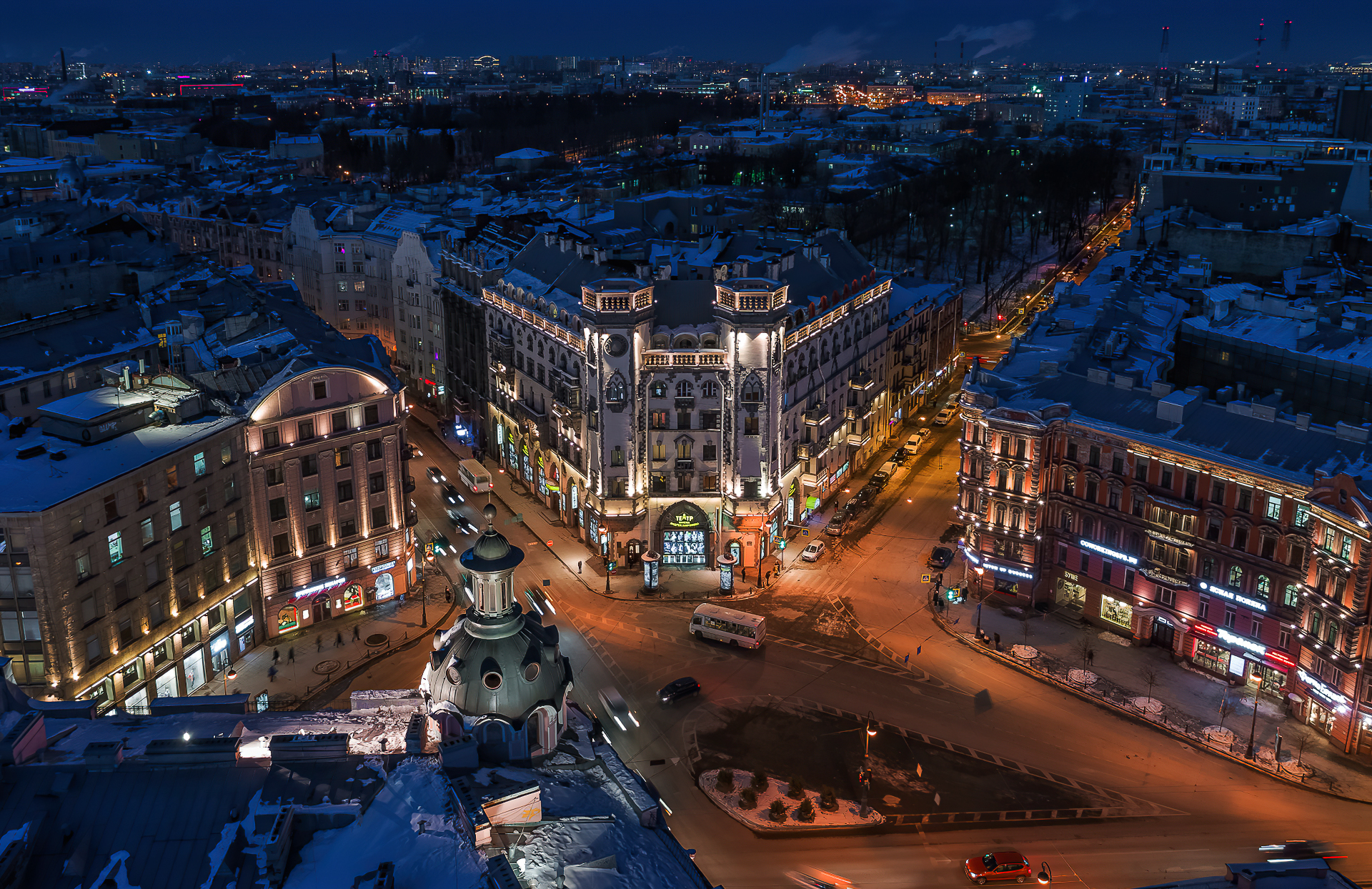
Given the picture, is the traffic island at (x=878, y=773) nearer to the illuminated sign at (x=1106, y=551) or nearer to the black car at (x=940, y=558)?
the illuminated sign at (x=1106, y=551)

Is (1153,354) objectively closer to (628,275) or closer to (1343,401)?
(1343,401)

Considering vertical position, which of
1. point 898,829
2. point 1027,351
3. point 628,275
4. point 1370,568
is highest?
point 628,275

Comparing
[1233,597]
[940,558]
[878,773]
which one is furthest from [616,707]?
[1233,597]

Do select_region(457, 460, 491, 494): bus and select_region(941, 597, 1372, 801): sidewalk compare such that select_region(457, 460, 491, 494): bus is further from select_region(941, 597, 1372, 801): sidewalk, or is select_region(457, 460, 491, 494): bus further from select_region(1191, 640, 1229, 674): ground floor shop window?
select_region(1191, 640, 1229, 674): ground floor shop window

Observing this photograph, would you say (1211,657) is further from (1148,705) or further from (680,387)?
(680,387)

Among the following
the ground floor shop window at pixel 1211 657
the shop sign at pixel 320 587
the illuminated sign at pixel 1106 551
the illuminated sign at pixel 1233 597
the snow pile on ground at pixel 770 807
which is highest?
the illuminated sign at pixel 1106 551

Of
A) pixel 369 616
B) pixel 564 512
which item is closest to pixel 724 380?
pixel 564 512

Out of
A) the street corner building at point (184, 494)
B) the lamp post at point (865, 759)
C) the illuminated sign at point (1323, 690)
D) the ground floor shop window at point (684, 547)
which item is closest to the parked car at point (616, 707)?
the lamp post at point (865, 759)
